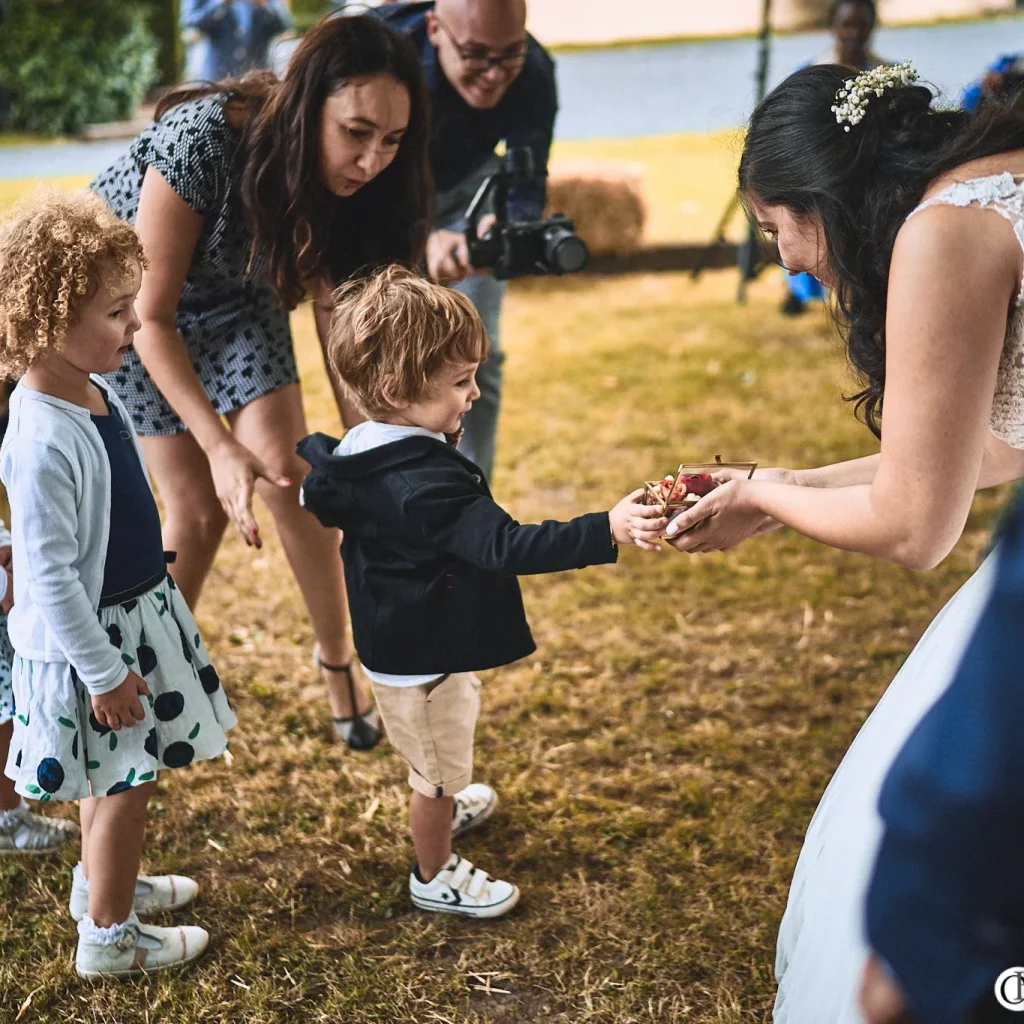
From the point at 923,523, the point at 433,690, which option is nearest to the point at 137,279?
the point at 433,690

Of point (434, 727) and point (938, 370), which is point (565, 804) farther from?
point (938, 370)

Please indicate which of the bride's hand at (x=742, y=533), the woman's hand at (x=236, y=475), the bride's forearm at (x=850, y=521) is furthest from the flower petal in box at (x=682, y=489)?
the woman's hand at (x=236, y=475)

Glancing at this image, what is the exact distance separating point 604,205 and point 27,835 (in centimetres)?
A: 688

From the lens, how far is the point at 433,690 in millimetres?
2086

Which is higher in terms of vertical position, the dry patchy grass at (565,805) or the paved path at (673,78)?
the paved path at (673,78)

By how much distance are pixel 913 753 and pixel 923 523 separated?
0.73m

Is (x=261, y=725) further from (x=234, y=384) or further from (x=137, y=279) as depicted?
(x=137, y=279)

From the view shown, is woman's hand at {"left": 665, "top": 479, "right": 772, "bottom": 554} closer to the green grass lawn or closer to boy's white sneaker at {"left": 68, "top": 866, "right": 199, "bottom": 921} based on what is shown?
the green grass lawn

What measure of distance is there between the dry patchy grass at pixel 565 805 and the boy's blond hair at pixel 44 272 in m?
1.19

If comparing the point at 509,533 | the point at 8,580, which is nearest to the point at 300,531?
the point at 8,580

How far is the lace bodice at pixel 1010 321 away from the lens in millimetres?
1432

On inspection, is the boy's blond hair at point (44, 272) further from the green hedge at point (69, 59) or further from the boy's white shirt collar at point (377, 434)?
the green hedge at point (69, 59)

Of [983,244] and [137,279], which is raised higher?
[983,244]

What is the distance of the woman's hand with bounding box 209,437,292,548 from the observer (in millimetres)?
2250
